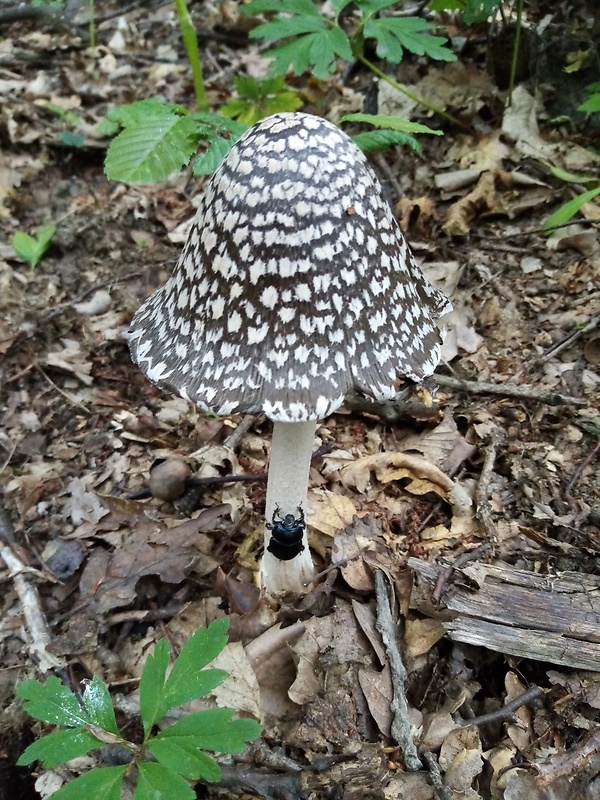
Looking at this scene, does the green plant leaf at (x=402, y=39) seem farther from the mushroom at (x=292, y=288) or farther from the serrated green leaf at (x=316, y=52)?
the mushroom at (x=292, y=288)

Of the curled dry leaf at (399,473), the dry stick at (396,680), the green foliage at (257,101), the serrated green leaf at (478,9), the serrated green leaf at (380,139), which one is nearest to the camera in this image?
the dry stick at (396,680)

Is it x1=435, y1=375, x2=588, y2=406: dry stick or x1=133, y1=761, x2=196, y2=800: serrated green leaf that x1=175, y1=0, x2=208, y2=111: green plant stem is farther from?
x1=133, y1=761, x2=196, y2=800: serrated green leaf

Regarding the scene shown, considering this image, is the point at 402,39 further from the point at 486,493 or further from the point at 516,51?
the point at 486,493

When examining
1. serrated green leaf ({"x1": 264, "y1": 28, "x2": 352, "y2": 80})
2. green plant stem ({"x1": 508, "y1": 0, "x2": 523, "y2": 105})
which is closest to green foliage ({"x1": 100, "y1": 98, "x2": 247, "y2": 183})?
serrated green leaf ({"x1": 264, "y1": 28, "x2": 352, "y2": 80})

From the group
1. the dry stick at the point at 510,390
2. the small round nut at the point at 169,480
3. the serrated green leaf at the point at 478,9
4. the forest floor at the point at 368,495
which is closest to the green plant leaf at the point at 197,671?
the forest floor at the point at 368,495

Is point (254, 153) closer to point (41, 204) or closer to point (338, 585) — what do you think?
point (338, 585)

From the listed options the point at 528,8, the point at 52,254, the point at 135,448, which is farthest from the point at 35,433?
the point at 528,8
